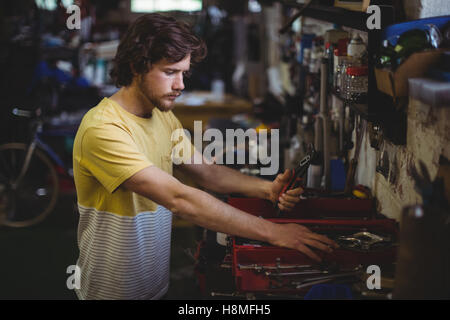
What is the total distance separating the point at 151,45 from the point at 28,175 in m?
3.78

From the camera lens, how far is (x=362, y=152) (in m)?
2.43

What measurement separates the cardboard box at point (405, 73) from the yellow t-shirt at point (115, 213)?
833mm

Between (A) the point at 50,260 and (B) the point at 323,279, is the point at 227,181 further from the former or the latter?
(A) the point at 50,260

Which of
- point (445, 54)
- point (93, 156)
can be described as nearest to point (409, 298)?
point (445, 54)

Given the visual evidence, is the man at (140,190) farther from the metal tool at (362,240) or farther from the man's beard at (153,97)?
the metal tool at (362,240)

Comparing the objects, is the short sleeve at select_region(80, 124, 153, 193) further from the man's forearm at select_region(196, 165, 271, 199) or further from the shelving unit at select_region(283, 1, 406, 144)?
the shelving unit at select_region(283, 1, 406, 144)

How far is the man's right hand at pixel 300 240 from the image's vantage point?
5.34 feet

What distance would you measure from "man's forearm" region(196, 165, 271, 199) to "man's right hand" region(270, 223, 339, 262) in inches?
20.7

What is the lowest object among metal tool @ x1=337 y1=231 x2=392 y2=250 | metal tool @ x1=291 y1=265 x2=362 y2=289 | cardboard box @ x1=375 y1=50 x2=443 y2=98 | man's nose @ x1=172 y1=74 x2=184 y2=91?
metal tool @ x1=291 y1=265 x2=362 y2=289

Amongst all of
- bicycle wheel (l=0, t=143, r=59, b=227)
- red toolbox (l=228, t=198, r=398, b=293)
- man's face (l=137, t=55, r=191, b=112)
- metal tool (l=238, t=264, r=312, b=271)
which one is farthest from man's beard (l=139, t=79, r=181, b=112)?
bicycle wheel (l=0, t=143, r=59, b=227)

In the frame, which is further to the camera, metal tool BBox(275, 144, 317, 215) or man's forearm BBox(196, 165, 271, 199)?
man's forearm BBox(196, 165, 271, 199)

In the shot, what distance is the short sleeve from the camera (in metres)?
1.70

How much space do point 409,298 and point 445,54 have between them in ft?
2.11

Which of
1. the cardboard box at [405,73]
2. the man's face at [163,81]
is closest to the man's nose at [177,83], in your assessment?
the man's face at [163,81]
